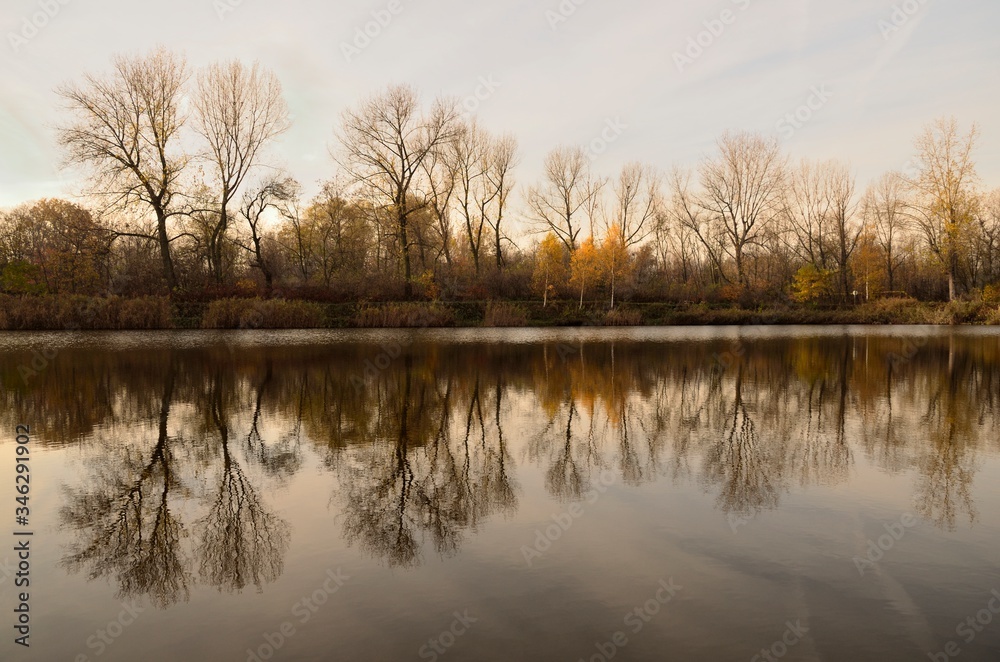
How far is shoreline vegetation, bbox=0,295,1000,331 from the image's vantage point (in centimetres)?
3378

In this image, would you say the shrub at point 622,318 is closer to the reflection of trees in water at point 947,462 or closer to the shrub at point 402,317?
the shrub at point 402,317

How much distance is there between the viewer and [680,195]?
73125 millimetres

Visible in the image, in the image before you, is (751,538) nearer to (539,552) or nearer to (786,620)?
(786,620)

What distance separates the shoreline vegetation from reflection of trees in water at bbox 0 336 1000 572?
59.5 feet

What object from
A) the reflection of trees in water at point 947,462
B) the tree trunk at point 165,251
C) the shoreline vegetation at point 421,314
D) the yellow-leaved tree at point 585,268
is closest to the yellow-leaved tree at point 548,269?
the yellow-leaved tree at point 585,268

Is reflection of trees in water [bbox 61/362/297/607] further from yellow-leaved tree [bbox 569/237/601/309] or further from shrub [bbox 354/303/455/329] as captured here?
yellow-leaved tree [bbox 569/237/601/309]

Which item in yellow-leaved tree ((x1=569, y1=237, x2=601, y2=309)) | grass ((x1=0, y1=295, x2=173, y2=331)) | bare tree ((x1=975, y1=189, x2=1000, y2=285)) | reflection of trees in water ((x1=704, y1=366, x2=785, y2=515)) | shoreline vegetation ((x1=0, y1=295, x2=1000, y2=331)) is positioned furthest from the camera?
bare tree ((x1=975, y1=189, x2=1000, y2=285))

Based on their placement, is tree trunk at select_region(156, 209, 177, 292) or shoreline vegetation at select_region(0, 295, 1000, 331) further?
tree trunk at select_region(156, 209, 177, 292)

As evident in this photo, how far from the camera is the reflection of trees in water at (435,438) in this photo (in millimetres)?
5691

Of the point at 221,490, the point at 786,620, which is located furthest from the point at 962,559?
the point at 221,490

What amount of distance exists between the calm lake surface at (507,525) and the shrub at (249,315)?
24078 mm

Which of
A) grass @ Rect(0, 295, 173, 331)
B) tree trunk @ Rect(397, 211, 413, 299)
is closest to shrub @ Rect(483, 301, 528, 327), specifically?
tree trunk @ Rect(397, 211, 413, 299)

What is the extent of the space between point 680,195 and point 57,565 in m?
74.8

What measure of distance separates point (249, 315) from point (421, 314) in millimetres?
10657
